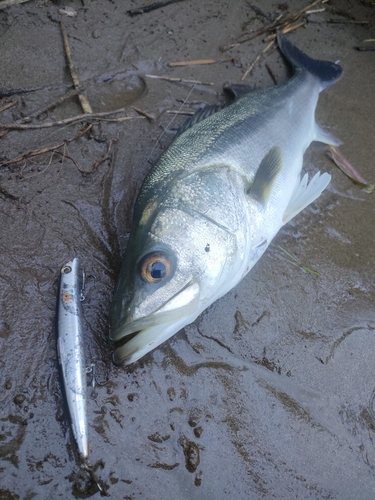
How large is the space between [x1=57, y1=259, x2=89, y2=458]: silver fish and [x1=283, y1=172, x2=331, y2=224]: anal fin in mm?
1599

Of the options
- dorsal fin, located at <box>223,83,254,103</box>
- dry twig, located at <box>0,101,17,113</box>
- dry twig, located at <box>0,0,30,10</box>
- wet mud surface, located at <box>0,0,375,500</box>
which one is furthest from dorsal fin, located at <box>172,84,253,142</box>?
dry twig, located at <box>0,0,30,10</box>

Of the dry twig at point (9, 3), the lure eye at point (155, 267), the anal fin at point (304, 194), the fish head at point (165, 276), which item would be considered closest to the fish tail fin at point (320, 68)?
the anal fin at point (304, 194)

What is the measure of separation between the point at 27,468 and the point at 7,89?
2.94 meters

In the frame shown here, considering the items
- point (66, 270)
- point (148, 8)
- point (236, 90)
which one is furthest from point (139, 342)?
point (148, 8)

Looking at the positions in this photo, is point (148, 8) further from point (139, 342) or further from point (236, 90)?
point (139, 342)

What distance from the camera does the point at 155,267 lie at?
226cm

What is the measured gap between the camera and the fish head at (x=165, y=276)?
7.31ft

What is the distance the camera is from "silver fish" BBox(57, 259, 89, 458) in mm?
2289

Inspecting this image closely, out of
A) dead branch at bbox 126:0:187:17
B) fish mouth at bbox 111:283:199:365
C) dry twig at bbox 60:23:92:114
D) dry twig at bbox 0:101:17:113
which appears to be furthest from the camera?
dead branch at bbox 126:0:187:17

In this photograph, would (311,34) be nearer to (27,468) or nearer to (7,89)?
(7,89)

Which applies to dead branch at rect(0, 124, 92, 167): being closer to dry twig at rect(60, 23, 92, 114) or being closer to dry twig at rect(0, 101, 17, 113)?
dry twig at rect(60, 23, 92, 114)

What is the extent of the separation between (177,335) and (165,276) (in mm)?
636


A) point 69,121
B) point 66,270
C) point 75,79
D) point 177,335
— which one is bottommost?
point 177,335

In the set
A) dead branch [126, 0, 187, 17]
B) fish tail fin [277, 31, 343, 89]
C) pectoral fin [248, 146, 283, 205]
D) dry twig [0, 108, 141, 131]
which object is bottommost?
dry twig [0, 108, 141, 131]
